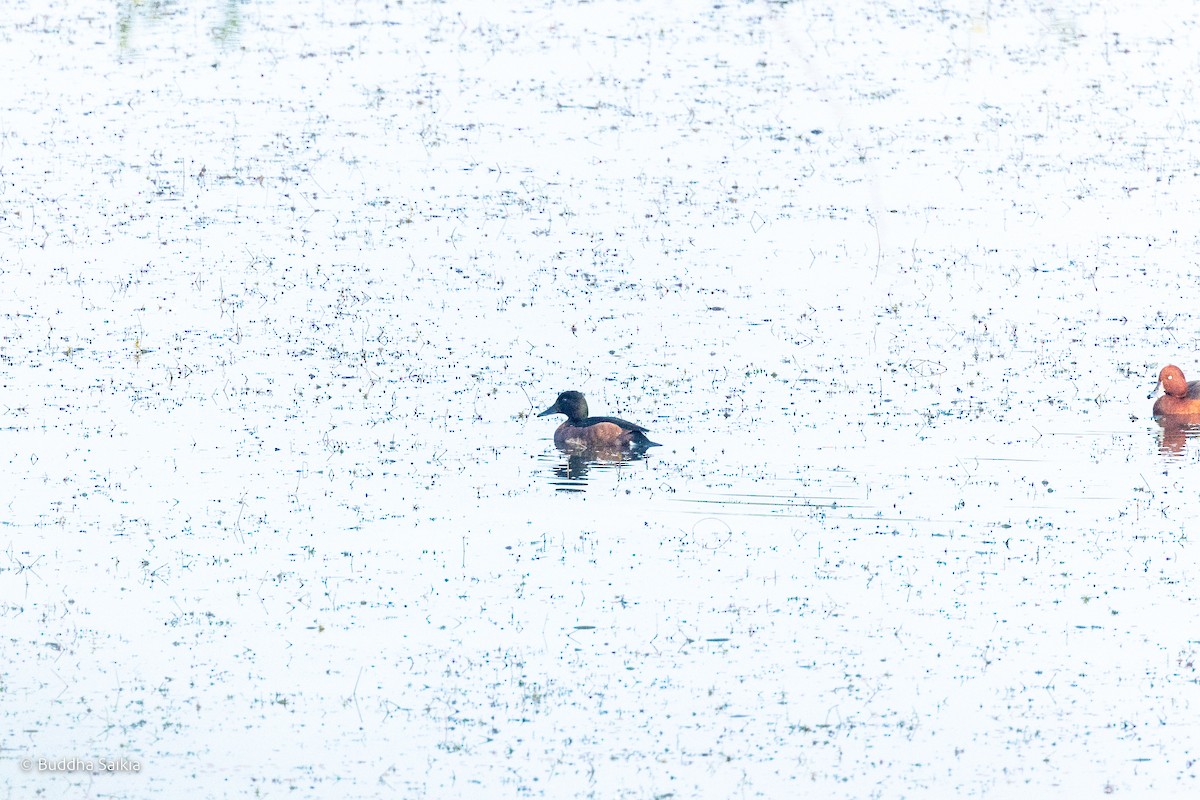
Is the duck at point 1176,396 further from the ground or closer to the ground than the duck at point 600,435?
further from the ground

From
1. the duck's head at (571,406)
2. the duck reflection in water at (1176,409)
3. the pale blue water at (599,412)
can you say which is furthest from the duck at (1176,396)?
the duck's head at (571,406)

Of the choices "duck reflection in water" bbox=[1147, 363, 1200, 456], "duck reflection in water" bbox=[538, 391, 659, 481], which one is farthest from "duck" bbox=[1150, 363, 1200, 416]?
"duck reflection in water" bbox=[538, 391, 659, 481]

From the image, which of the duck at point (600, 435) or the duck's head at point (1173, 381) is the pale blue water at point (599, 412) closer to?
the duck at point (600, 435)

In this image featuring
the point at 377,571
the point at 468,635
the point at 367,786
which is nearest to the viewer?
the point at 367,786

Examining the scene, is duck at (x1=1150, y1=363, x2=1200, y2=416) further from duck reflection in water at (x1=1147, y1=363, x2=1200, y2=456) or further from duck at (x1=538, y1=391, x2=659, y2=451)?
duck at (x1=538, y1=391, x2=659, y2=451)

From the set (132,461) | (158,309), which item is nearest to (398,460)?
(132,461)

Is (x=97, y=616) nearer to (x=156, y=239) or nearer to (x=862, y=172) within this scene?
(x=156, y=239)

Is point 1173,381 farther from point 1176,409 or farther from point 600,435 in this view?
point 600,435
